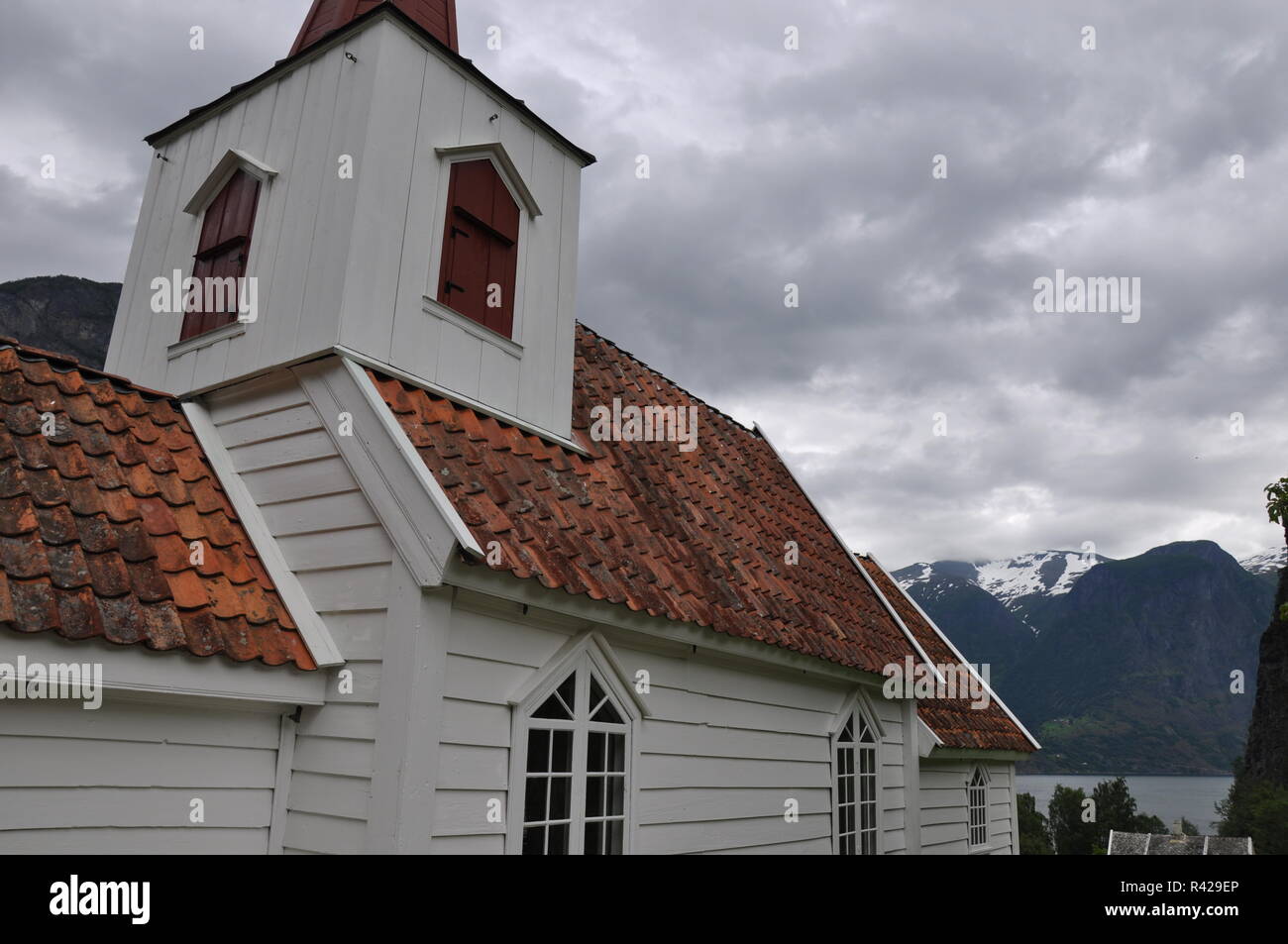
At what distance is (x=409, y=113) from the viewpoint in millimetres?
6711

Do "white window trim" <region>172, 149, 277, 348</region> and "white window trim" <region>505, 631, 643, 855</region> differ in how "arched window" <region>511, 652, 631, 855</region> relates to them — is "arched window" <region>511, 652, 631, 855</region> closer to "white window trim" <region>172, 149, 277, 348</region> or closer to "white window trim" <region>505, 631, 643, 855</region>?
"white window trim" <region>505, 631, 643, 855</region>

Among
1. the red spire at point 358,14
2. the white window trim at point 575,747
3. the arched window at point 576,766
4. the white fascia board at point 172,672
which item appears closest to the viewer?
the white fascia board at point 172,672

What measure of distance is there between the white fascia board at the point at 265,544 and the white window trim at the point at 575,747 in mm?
1218

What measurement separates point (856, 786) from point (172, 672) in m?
7.30

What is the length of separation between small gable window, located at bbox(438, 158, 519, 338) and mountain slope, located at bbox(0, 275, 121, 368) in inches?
2780

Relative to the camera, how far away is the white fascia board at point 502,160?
6973 mm

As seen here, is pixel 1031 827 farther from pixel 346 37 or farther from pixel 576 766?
pixel 346 37

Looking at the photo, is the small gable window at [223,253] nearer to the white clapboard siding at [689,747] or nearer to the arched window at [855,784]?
the white clapboard siding at [689,747]

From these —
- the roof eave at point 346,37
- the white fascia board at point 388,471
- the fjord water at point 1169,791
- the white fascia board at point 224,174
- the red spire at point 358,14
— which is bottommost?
the fjord water at point 1169,791

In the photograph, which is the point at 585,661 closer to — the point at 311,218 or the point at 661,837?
the point at 661,837

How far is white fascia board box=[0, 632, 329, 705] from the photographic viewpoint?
4012 millimetres

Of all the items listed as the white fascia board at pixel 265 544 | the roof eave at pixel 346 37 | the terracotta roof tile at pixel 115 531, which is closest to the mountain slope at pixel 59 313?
the roof eave at pixel 346 37

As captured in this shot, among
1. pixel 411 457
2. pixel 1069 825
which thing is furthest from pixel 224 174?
pixel 1069 825

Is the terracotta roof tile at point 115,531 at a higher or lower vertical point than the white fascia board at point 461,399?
lower
